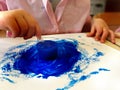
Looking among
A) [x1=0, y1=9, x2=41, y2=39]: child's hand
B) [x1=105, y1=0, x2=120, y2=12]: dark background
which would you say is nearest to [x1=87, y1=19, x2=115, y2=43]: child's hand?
[x1=0, y1=9, x2=41, y2=39]: child's hand

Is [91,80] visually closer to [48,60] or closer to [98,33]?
[48,60]

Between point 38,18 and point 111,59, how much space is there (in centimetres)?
35

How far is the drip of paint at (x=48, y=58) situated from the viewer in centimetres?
49

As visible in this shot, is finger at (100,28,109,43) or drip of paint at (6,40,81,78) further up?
finger at (100,28,109,43)

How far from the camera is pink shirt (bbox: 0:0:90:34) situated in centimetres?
78

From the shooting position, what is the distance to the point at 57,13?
31.4 inches

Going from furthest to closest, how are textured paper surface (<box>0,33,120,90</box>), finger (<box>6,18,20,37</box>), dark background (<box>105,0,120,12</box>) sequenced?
dark background (<box>105,0,120,12</box>), finger (<box>6,18,20,37</box>), textured paper surface (<box>0,33,120,90</box>)

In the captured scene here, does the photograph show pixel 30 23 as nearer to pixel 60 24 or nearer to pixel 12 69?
pixel 12 69

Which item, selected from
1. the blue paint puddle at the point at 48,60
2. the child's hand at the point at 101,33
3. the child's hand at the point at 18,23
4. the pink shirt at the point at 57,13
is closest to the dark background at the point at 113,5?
the pink shirt at the point at 57,13

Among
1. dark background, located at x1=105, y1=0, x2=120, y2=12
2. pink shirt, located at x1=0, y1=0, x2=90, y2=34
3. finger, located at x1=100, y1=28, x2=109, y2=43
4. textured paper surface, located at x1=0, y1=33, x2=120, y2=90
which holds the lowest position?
dark background, located at x1=105, y1=0, x2=120, y2=12

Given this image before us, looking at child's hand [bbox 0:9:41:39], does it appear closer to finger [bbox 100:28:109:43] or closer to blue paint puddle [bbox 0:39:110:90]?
blue paint puddle [bbox 0:39:110:90]

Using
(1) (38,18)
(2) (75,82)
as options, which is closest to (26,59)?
(2) (75,82)

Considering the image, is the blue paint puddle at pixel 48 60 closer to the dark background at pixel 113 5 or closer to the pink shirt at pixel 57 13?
the pink shirt at pixel 57 13

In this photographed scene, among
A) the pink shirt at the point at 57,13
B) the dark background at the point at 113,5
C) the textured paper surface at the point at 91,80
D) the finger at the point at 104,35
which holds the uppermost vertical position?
the pink shirt at the point at 57,13
